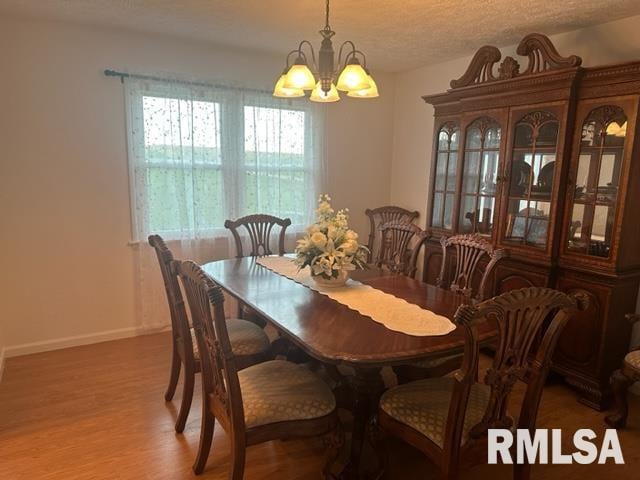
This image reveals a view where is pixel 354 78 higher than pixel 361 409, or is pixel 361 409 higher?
pixel 354 78

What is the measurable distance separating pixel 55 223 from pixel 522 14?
339cm

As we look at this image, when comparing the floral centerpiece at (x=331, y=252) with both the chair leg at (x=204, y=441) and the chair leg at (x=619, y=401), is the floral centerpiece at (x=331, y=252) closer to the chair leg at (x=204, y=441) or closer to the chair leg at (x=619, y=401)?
the chair leg at (x=204, y=441)

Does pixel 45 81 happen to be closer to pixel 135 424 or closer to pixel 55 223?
pixel 55 223

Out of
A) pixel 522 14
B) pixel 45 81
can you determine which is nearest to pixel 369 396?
pixel 522 14

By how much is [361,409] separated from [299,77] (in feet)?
4.96

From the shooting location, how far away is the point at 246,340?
7.64ft

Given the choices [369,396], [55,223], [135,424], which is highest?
[55,223]

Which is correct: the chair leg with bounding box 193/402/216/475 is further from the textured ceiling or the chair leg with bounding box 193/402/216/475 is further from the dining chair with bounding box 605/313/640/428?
the textured ceiling

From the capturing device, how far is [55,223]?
3168 millimetres

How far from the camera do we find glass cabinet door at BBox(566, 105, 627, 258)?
251 cm

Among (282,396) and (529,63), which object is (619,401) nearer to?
(282,396)

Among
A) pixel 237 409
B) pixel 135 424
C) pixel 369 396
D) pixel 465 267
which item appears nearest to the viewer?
pixel 237 409

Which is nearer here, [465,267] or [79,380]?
[465,267]

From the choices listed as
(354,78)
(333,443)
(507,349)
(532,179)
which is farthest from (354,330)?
(532,179)
